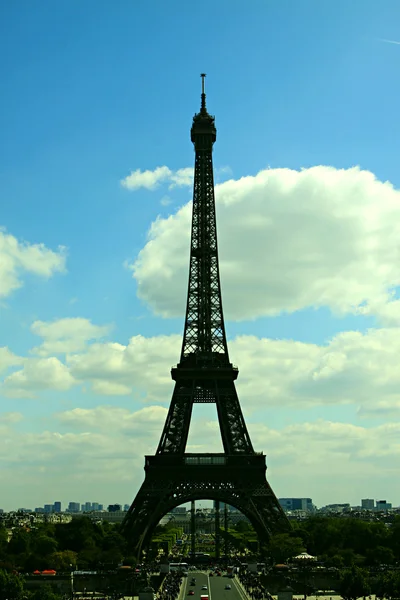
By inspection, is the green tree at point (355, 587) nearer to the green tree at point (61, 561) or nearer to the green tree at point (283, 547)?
the green tree at point (283, 547)

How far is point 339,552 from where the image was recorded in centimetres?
10044

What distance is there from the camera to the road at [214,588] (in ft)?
237

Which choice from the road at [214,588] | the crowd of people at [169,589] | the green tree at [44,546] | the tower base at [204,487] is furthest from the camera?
the green tree at [44,546]

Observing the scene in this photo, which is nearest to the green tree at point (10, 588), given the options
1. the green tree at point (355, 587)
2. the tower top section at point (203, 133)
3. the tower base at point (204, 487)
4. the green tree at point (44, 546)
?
the tower base at point (204, 487)

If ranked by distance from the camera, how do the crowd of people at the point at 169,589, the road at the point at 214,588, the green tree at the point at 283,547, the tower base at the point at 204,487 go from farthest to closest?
1. the tower base at the point at 204,487
2. the green tree at the point at 283,547
3. the road at the point at 214,588
4. the crowd of people at the point at 169,589

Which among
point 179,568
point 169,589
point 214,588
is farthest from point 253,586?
point 179,568

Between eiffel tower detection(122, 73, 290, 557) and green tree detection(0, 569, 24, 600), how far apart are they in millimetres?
24237

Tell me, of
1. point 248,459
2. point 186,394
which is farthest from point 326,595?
point 186,394

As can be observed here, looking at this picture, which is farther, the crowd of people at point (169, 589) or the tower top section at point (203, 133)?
the tower top section at point (203, 133)

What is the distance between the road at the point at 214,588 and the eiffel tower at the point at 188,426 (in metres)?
8.34

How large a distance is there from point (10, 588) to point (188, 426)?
3574 cm

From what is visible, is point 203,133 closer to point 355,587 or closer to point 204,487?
point 204,487

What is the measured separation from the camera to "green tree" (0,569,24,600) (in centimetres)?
7275

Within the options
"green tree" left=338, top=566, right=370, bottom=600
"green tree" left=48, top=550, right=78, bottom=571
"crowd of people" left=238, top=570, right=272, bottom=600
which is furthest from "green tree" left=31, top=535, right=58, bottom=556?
"green tree" left=338, top=566, right=370, bottom=600
